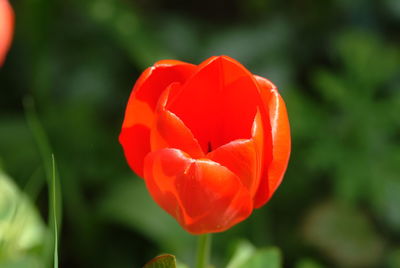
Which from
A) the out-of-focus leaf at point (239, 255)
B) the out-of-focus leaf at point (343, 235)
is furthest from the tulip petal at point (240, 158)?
the out-of-focus leaf at point (343, 235)

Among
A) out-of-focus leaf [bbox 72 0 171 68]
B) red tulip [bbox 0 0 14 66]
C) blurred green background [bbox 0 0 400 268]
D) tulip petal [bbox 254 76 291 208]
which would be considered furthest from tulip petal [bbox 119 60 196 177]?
out-of-focus leaf [bbox 72 0 171 68]

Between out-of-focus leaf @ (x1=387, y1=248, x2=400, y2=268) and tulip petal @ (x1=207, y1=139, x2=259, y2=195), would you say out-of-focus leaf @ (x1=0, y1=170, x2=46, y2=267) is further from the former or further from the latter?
out-of-focus leaf @ (x1=387, y1=248, x2=400, y2=268)

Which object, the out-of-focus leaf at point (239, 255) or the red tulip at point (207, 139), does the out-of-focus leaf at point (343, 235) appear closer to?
the out-of-focus leaf at point (239, 255)

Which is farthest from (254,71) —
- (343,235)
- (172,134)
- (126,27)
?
(172,134)

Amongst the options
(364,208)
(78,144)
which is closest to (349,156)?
(364,208)

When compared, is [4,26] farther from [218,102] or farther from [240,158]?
[240,158]

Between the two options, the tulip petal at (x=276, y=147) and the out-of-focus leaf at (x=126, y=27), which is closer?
the tulip petal at (x=276, y=147)
